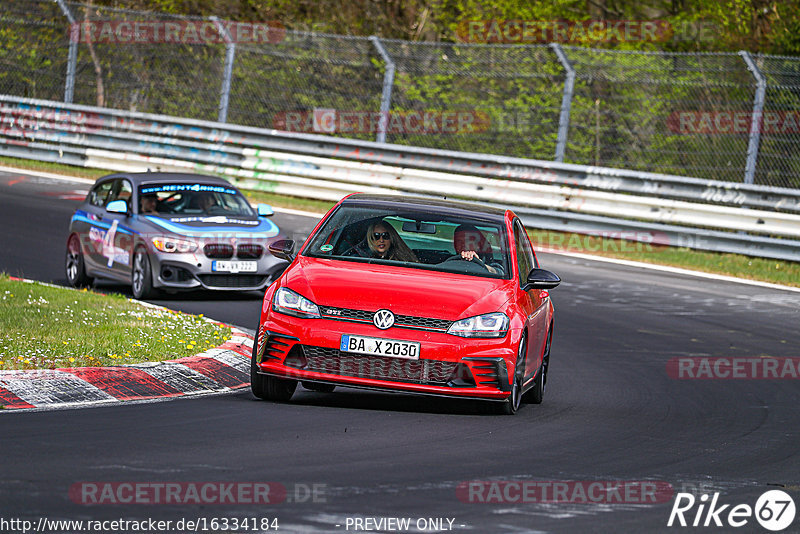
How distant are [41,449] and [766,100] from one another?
1524cm

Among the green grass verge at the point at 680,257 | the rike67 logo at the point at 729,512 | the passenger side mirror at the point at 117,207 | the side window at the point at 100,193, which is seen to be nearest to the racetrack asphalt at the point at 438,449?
the rike67 logo at the point at 729,512

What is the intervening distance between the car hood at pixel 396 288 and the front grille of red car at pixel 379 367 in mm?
302

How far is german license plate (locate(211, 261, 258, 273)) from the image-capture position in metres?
14.6

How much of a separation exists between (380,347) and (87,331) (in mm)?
3369

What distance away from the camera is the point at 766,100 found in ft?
65.3

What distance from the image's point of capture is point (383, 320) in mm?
8570

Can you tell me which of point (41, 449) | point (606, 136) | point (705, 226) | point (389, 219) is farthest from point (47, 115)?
point (41, 449)

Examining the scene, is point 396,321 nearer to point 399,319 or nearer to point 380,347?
point 399,319

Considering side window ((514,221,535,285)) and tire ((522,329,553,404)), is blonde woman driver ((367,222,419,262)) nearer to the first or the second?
side window ((514,221,535,285))

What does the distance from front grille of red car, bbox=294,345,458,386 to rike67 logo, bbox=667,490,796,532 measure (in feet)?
7.35

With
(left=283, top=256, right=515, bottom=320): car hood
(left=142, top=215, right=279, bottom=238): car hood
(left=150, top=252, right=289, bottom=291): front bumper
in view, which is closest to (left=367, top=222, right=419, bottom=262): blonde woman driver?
(left=283, top=256, right=515, bottom=320): car hood

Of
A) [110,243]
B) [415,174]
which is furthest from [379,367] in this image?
[415,174]

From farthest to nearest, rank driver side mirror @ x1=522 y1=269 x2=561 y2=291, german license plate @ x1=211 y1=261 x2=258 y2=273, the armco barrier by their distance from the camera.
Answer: the armco barrier < german license plate @ x1=211 y1=261 x2=258 y2=273 < driver side mirror @ x1=522 y1=269 x2=561 y2=291

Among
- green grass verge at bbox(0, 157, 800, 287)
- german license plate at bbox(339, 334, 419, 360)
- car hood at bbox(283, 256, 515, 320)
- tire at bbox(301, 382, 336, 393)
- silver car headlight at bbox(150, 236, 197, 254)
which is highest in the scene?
car hood at bbox(283, 256, 515, 320)
